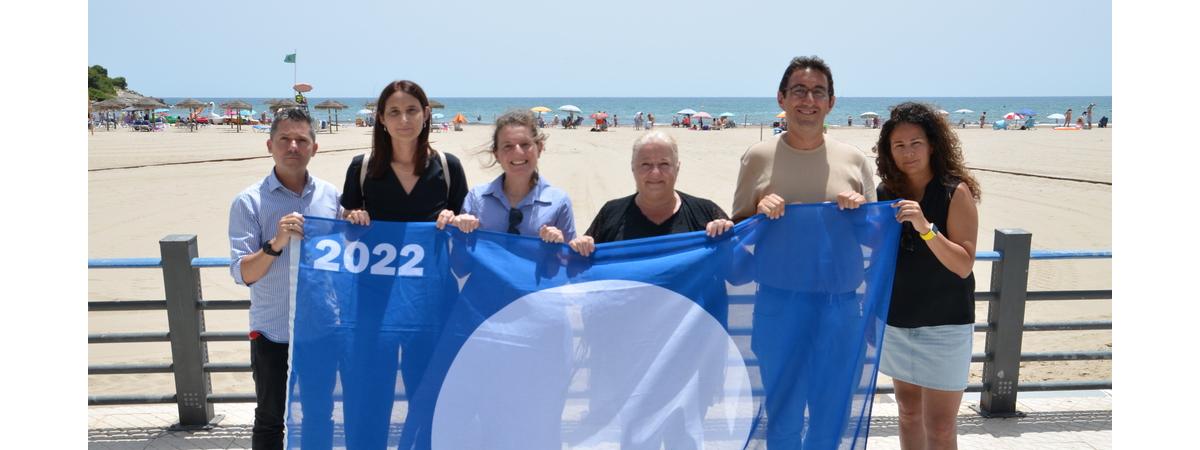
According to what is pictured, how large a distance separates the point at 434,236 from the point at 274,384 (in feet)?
3.55

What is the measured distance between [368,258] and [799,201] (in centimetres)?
212

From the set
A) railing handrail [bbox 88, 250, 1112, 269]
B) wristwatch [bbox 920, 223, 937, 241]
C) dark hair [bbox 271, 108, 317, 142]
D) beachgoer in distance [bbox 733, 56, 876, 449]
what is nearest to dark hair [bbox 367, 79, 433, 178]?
dark hair [bbox 271, 108, 317, 142]

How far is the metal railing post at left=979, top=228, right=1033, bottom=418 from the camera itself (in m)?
5.14

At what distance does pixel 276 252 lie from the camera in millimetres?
3730

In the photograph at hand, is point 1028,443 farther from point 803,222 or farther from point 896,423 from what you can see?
point 803,222

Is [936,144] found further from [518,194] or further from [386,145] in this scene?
[386,145]

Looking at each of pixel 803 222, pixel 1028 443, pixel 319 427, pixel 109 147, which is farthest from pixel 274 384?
pixel 109 147

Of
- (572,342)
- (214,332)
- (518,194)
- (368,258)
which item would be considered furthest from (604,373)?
(214,332)

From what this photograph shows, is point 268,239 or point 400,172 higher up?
point 400,172

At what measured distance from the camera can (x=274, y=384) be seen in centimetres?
390

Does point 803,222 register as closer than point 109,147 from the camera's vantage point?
Yes

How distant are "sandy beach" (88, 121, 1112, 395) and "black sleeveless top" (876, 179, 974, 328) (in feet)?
7.36

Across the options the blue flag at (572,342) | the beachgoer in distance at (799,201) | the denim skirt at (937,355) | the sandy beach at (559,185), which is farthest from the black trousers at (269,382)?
the denim skirt at (937,355)

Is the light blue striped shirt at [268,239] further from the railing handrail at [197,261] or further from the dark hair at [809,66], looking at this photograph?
the dark hair at [809,66]
